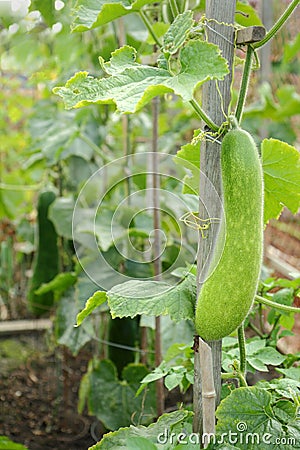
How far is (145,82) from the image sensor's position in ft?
2.42

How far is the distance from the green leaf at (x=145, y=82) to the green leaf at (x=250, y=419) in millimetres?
426

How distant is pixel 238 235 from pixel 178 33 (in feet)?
0.84

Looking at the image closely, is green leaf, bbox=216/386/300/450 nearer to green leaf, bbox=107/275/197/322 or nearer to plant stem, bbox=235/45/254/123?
green leaf, bbox=107/275/197/322

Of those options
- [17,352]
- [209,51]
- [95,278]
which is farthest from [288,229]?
[209,51]

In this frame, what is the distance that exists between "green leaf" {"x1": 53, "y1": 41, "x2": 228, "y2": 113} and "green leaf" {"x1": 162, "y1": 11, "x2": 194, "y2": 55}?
2 cm

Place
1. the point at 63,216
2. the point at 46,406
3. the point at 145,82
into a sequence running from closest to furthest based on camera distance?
the point at 145,82
the point at 63,216
the point at 46,406

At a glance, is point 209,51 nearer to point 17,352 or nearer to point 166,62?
point 166,62

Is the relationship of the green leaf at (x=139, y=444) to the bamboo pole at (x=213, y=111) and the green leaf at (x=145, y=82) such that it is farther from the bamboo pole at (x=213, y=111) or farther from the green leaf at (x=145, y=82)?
the green leaf at (x=145, y=82)

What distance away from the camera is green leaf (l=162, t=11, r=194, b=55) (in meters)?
0.76

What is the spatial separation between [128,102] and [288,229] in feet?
9.37

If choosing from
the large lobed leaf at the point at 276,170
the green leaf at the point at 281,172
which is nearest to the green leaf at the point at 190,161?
the large lobed leaf at the point at 276,170

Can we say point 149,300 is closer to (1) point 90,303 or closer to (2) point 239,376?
(1) point 90,303

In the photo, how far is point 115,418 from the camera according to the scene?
183 centimetres

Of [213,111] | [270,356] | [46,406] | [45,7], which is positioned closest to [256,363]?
[270,356]
